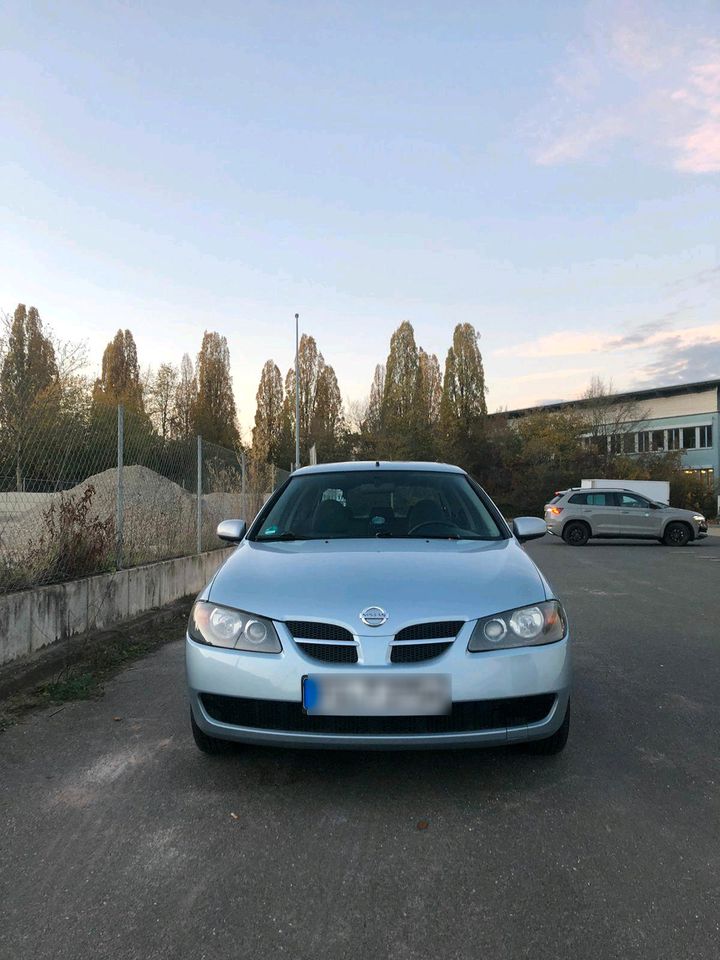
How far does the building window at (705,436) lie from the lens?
187 feet

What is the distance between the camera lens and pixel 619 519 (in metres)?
21.2

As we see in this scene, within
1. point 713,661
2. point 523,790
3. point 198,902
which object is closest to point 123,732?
point 198,902

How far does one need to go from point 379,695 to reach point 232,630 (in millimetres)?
727

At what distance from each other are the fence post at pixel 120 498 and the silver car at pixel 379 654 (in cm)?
403

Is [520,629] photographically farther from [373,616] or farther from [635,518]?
[635,518]

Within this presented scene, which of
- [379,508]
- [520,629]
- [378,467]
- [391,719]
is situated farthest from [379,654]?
[378,467]

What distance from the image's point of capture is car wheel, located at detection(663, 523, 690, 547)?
21.0 meters

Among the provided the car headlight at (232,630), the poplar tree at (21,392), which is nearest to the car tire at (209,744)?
the car headlight at (232,630)

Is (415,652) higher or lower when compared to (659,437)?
lower

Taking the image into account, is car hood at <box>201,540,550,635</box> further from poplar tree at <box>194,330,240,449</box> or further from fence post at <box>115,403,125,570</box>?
poplar tree at <box>194,330,240,449</box>

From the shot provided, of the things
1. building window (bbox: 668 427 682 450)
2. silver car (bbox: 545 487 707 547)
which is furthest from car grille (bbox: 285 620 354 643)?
building window (bbox: 668 427 682 450)

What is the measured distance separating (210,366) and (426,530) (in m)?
54.4

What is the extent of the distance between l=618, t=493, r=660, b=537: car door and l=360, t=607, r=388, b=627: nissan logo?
19567mm

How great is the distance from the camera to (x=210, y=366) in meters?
56.8
